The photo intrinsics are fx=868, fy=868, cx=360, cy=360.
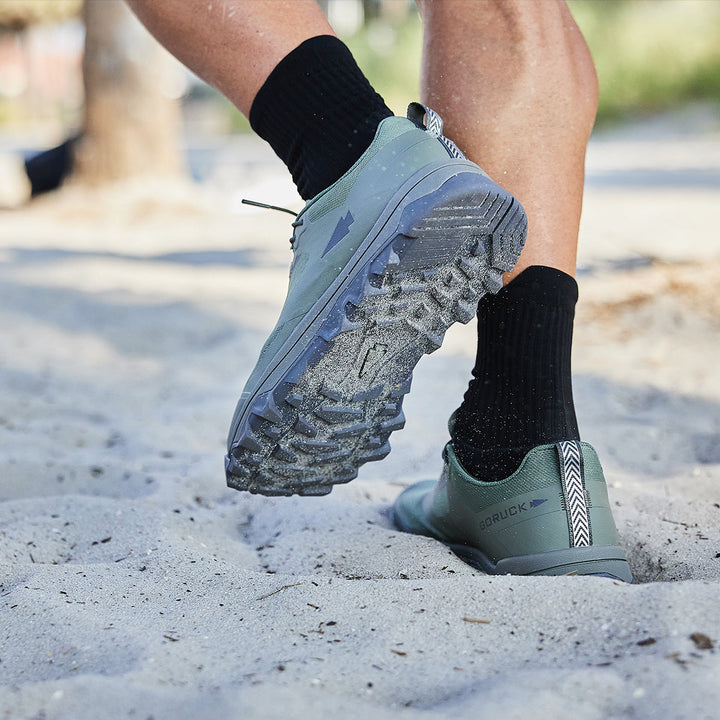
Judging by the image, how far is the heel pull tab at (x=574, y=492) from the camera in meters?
1.08

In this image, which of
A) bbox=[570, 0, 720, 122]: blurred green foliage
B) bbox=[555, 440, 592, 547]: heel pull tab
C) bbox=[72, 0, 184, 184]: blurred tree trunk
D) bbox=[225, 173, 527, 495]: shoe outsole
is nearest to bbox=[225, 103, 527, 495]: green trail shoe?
bbox=[225, 173, 527, 495]: shoe outsole

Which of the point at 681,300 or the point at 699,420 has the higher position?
the point at 681,300

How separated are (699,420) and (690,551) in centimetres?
75

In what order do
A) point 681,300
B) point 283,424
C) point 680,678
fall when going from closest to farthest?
point 680,678, point 283,424, point 681,300

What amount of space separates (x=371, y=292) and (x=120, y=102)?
474cm

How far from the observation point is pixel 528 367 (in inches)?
44.6

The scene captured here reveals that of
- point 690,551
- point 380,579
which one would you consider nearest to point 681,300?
point 690,551

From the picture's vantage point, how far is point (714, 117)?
383 inches

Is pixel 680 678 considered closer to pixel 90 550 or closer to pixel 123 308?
pixel 90 550

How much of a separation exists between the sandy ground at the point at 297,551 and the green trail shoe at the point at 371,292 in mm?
180

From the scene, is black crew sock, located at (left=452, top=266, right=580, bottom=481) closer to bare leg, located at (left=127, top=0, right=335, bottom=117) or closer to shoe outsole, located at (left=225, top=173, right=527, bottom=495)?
shoe outsole, located at (left=225, top=173, right=527, bottom=495)

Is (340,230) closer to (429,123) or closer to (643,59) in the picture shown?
(429,123)

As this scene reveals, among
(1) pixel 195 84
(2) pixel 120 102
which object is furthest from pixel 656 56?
(1) pixel 195 84

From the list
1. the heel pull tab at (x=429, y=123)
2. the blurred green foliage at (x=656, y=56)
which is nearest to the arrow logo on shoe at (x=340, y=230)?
the heel pull tab at (x=429, y=123)
